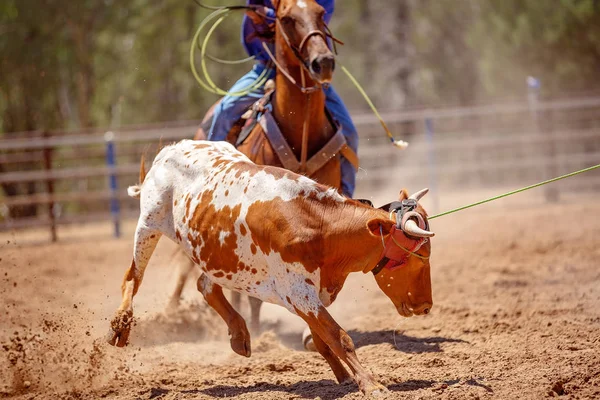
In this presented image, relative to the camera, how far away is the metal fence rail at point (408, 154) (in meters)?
12.3

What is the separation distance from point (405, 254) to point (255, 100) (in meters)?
2.39

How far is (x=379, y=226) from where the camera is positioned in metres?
4.01

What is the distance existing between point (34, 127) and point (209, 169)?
15.4 metres

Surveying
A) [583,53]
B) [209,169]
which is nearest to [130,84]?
[583,53]

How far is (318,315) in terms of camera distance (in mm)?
3977

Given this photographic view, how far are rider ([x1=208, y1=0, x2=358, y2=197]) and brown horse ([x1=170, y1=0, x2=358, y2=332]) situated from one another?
0.72 feet

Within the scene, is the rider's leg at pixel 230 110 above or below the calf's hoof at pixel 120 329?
above

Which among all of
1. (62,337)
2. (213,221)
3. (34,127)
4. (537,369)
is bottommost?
(34,127)

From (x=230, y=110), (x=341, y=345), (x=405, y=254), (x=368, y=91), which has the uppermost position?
(x=230, y=110)

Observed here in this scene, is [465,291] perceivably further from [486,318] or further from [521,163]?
[521,163]

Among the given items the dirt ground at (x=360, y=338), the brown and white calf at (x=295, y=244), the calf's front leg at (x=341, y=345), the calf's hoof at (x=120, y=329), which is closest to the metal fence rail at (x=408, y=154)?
the dirt ground at (x=360, y=338)

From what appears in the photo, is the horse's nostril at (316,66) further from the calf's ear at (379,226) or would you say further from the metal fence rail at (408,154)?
the metal fence rail at (408,154)

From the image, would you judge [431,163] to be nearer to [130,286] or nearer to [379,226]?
[130,286]

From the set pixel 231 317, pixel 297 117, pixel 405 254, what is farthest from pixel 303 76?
pixel 405 254
